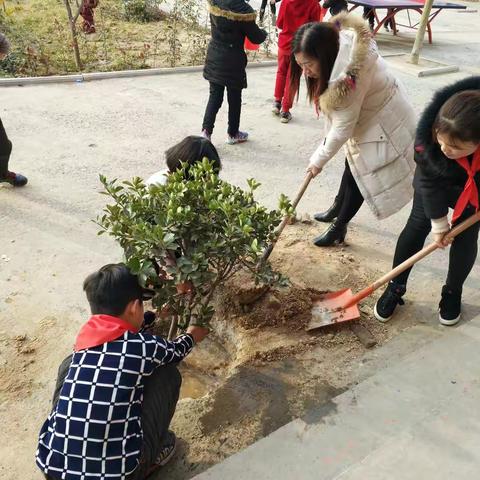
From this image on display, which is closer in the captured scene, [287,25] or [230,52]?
[230,52]

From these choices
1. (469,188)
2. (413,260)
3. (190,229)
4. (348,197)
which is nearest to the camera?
(190,229)

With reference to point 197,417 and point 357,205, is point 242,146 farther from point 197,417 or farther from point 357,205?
point 197,417

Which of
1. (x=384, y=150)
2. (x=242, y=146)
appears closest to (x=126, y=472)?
(x=384, y=150)

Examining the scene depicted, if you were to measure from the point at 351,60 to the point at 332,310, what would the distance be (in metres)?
1.36

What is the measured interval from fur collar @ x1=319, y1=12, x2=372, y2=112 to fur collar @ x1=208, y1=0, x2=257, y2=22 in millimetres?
2087

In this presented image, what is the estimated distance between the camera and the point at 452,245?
8.90 feet

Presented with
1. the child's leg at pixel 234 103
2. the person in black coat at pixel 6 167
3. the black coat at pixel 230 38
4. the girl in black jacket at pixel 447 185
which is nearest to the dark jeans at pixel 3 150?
the person in black coat at pixel 6 167

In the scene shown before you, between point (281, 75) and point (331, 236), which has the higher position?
point (281, 75)

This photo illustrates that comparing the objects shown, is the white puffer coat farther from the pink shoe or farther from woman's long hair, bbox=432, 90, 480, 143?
the pink shoe

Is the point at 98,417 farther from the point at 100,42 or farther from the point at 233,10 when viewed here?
the point at 100,42

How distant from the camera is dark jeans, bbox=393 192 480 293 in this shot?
266 centimetres

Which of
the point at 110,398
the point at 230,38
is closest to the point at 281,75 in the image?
the point at 230,38

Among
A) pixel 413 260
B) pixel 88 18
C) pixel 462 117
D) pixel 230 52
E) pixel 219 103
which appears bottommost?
pixel 88 18

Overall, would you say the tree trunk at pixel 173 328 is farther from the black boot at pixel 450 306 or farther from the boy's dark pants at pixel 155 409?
the black boot at pixel 450 306
